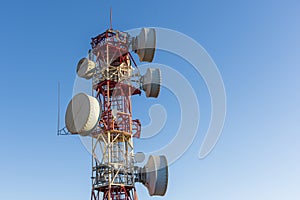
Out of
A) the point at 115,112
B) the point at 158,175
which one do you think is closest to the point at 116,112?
the point at 115,112

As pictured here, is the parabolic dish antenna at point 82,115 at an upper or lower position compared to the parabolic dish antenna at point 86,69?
lower

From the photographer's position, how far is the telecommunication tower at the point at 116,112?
3628 cm

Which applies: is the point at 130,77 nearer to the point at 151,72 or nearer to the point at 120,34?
the point at 151,72

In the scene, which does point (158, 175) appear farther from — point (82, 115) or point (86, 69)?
point (86, 69)

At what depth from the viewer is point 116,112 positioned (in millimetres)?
38625

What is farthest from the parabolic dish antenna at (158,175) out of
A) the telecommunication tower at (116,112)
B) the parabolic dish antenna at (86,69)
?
the parabolic dish antenna at (86,69)

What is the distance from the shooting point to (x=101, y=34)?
137 feet

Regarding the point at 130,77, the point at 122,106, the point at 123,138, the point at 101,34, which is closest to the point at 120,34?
the point at 101,34

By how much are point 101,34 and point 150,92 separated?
26.2 ft

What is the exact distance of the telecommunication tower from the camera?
36.3 meters

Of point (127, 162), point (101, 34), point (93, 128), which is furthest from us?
point (101, 34)

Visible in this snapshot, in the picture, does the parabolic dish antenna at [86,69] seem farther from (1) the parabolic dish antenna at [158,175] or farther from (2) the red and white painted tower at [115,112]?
(1) the parabolic dish antenna at [158,175]

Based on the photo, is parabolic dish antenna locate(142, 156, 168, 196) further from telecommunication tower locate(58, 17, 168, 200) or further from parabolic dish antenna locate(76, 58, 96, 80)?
parabolic dish antenna locate(76, 58, 96, 80)

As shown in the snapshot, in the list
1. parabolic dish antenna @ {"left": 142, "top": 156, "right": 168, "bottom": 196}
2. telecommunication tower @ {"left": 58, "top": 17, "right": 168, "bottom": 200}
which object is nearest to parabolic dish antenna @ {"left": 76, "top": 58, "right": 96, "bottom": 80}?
telecommunication tower @ {"left": 58, "top": 17, "right": 168, "bottom": 200}
